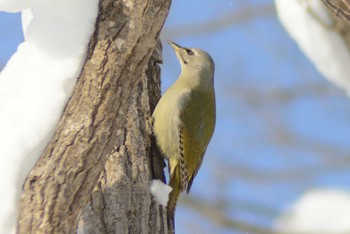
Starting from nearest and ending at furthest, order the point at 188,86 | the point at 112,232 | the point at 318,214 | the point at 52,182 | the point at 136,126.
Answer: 1. the point at 52,182
2. the point at 112,232
3. the point at 136,126
4. the point at 318,214
5. the point at 188,86

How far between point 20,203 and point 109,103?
0.43 metres

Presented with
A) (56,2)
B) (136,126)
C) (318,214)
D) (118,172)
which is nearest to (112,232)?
(118,172)

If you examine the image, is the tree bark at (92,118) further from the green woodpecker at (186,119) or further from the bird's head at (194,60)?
the bird's head at (194,60)

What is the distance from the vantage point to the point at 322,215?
480 centimetres

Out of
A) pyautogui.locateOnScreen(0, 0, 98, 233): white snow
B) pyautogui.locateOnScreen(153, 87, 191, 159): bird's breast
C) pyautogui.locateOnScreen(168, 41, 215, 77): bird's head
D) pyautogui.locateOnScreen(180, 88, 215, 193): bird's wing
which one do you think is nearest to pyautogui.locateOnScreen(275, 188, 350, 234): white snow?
pyautogui.locateOnScreen(180, 88, 215, 193): bird's wing

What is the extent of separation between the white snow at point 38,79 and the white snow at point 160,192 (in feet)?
3.09

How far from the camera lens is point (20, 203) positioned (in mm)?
3277

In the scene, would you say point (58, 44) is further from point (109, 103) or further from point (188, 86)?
point (188, 86)

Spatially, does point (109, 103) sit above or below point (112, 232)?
above

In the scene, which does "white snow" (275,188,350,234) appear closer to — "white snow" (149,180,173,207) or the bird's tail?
the bird's tail

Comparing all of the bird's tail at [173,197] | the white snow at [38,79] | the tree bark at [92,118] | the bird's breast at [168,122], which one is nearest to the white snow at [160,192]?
the bird's tail at [173,197]

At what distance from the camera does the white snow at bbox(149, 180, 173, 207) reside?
419 cm

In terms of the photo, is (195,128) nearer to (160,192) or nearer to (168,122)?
(168,122)

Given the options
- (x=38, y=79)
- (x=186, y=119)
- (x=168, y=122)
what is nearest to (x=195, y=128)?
(x=186, y=119)
